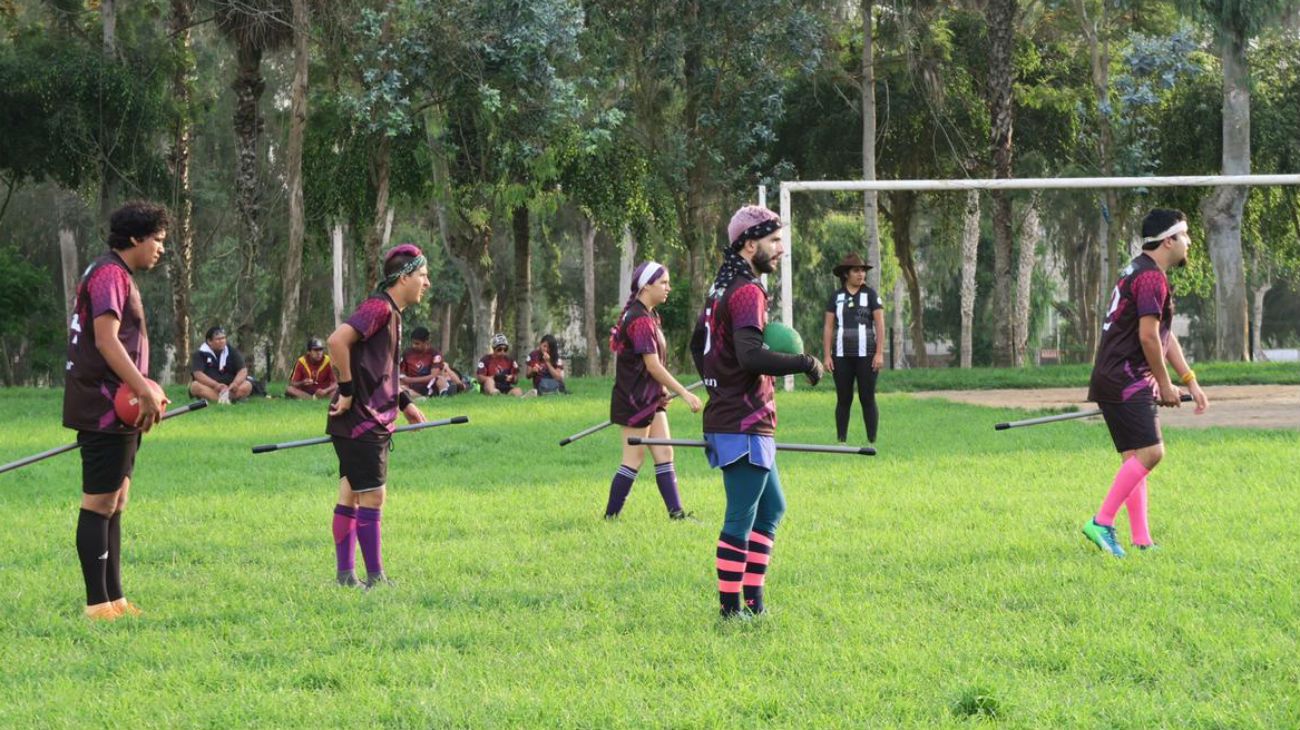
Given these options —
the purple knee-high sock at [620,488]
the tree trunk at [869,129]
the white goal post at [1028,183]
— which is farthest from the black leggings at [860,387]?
the tree trunk at [869,129]

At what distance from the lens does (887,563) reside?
8422mm

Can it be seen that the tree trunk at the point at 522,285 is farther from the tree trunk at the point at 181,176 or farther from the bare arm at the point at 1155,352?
the bare arm at the point at 1155,352

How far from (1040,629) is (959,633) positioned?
14.1 inches

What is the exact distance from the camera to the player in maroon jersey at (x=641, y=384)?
10086 millimetres

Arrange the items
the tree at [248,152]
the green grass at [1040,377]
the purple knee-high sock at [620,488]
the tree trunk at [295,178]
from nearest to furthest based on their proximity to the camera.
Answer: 1. the purple knee-high sock at [620,488]
2. the green grass at [1040,377]
3. the tree trunk at [295,178]
4. the tree at [248,152]

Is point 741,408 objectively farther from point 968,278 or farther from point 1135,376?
point 968,278

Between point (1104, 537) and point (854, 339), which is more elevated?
point (854, 339)

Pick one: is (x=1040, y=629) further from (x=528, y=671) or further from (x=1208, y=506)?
(x=1208, y=506)

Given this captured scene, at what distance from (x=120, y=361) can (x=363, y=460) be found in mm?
1478

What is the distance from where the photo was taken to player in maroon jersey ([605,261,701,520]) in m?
10.1

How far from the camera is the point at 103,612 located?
7.36 m

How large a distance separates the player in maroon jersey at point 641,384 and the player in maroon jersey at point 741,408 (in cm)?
296

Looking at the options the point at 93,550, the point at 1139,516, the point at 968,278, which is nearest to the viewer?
the point at 93,550

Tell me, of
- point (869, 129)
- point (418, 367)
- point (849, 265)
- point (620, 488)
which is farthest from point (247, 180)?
point (620, 488)
